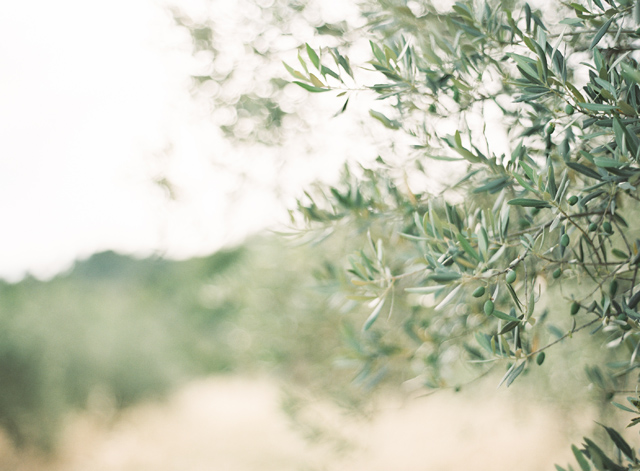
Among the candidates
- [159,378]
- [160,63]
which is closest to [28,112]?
[160,63]

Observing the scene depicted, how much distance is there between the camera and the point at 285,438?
9.54 meters

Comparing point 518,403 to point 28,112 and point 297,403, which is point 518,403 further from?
point 28,112

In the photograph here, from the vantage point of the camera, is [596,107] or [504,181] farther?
[504,181]

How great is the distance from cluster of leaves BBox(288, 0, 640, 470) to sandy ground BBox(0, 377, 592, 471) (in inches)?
67.2

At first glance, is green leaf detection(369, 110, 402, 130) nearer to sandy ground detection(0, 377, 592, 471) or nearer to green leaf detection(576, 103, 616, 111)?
green leaf detection(576, 103, 616, 111)

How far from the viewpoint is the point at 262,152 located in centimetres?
308

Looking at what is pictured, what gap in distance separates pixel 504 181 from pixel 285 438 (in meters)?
9.45

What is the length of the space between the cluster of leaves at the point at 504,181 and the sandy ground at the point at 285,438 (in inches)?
67.2

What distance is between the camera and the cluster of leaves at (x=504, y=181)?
104 centimetres

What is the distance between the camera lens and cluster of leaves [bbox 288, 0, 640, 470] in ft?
3.40

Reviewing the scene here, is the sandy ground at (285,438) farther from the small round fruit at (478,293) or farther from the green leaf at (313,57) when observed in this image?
the green leaf at (313,57)

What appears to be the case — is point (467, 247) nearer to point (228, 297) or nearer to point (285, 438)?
point (228, 297)

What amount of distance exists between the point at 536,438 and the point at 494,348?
15.1 feet

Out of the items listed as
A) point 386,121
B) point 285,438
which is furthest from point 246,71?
point 285,438
